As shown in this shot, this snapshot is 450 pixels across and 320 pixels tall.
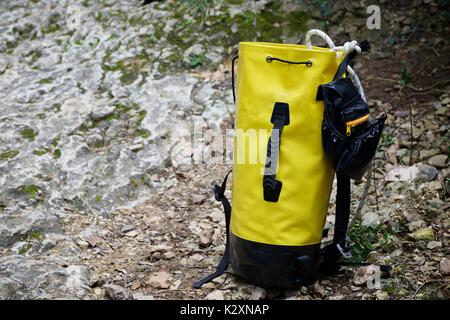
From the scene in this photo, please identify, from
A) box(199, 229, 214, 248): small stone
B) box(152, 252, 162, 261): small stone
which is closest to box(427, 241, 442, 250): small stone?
box(199, 229, 214, 248): small stone

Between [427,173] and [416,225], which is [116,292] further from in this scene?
[427,173]

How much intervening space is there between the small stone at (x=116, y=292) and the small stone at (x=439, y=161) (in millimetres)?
2126

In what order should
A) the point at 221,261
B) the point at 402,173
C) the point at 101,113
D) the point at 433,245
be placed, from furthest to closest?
the point at 101,113 < the point at 402,173 < the point at 221,261 < the point at 433,245

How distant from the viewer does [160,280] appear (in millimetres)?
2992

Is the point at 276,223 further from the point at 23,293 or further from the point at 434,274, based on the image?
the point at 23,293

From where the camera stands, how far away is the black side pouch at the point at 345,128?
2.56 meters

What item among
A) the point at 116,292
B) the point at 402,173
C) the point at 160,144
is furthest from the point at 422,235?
the point at 160,144

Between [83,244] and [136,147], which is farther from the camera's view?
[136,147]

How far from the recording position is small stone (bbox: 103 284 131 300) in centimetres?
276

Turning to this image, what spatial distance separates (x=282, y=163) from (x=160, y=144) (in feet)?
6.11

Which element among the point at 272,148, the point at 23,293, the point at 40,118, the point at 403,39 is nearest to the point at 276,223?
the point at 272,148

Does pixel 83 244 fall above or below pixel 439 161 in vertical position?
below

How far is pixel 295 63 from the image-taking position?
2.57m
